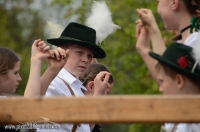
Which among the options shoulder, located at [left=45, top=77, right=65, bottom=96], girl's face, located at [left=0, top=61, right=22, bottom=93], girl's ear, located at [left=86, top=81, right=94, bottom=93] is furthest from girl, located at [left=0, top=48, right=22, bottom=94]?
girl's ear, located at [left=86, top=81, right=94, bottom=93]

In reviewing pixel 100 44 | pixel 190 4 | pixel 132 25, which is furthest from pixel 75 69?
pixel 132 25

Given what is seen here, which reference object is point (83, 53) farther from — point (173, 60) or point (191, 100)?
point (191, 100)

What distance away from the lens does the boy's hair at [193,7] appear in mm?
4102

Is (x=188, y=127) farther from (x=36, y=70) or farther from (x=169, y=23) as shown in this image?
(x=36, y=70)

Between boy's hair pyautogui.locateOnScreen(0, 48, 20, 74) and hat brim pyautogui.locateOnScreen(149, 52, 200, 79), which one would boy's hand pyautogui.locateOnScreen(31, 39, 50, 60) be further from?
hat brim pyautogui.locateOnScreen(149, 52, 200, 79)

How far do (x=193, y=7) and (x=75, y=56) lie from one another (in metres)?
1.91

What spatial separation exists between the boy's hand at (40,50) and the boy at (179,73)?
3.40 feet

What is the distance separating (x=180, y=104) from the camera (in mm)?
3188

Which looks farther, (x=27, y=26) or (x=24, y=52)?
(x=27, y=26)

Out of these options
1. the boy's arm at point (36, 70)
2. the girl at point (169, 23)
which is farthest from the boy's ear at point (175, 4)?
the boy's arm at point (36, 70)

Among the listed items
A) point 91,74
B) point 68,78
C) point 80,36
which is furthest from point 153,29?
point 91,74

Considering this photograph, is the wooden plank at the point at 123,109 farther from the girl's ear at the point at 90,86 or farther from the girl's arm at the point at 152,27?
the girl's ear at the point at 90,86

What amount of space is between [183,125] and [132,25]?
9.83m

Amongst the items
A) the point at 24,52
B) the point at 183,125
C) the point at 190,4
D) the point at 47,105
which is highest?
the point at 190,4
